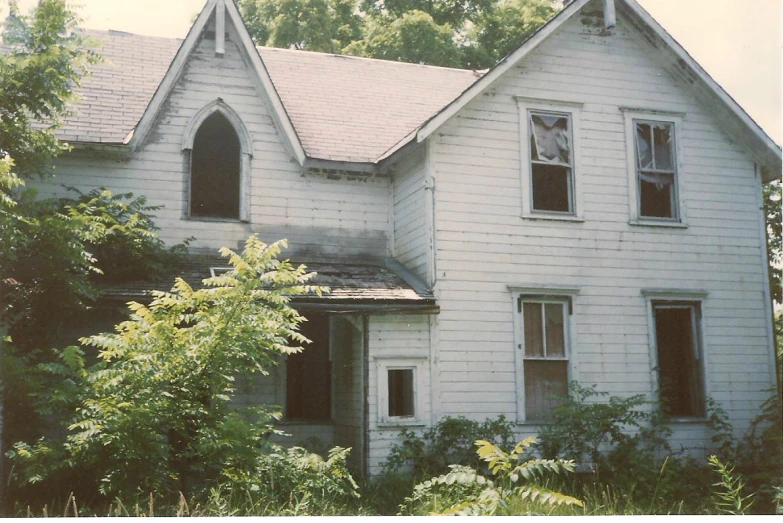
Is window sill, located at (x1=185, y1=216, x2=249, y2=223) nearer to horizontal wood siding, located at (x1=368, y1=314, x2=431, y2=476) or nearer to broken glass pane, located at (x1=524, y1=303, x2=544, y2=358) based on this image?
horizontal wood siding, located at (x1=368, y1=314, x2=431, y2=476)

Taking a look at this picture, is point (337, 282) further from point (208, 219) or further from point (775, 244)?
point (775, 244)

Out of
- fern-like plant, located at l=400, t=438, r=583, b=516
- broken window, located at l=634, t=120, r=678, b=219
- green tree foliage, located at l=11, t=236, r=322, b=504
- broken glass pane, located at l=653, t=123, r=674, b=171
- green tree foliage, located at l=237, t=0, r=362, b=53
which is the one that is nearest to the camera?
fern-like plant, located at l=400, t=438, r=583, b=516

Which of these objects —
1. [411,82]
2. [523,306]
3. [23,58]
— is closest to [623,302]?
[523,306]

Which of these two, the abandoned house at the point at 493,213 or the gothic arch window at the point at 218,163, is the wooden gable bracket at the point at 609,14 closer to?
the abandoned house at the point at 493,213

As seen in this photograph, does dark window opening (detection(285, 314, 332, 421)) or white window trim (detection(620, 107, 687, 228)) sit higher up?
white window trim (detection(620, 107, 687, 228))

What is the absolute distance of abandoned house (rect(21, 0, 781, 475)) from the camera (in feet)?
40.7

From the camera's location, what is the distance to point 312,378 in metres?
13.2

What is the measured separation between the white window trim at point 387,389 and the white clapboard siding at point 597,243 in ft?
0.98

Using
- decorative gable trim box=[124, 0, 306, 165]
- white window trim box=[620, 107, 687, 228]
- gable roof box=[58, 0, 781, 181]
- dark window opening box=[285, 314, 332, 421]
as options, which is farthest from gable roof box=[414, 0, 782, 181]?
dark window opening box=[285, 314, 332, 421]

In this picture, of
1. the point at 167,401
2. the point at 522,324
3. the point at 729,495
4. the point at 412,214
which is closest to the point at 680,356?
the point at 522,324

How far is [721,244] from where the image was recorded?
13750 millimetres

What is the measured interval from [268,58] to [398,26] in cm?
793

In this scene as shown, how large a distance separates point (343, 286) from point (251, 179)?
2550 mm

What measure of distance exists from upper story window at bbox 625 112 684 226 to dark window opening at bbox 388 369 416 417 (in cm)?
460
